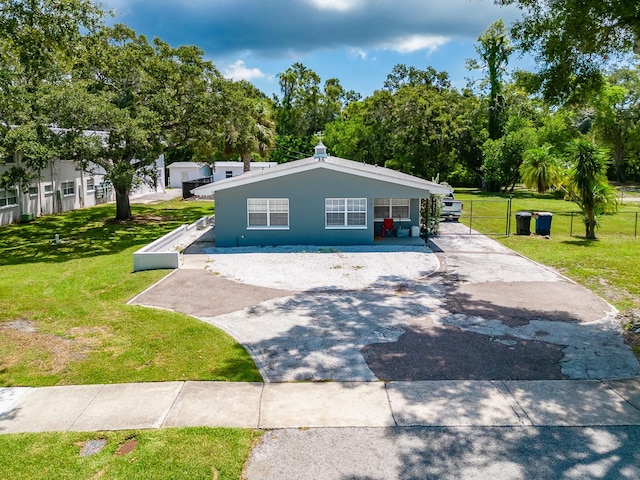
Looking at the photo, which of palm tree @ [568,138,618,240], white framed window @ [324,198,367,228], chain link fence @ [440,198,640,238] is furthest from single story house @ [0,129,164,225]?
palm tree @ [568,138,618,240]

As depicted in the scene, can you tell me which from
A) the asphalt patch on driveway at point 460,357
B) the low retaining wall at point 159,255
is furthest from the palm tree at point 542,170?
the asphalt patch on driveway at point 460,357

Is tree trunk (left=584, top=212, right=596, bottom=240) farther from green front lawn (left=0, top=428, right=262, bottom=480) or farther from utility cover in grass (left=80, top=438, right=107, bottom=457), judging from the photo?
utility cover in grass (left=80, top=438, right=107, bottom=457)

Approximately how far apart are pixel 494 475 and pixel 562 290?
32.5ft

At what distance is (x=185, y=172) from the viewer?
2120 inches

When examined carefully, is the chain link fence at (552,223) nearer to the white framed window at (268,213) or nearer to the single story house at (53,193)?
the white framed window at (268,213)

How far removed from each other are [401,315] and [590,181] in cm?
1497

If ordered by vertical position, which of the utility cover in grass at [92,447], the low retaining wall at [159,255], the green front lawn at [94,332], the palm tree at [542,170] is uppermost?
the palm tree at [542,170]

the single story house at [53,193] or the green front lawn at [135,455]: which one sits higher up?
the single story house at [53,193]

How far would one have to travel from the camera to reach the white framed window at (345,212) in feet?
69.5

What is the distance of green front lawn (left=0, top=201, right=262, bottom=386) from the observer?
8.87m

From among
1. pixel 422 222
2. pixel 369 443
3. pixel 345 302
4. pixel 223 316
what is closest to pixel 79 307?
pixel 223 316

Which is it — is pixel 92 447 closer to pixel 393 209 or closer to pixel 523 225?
pixel 393 209

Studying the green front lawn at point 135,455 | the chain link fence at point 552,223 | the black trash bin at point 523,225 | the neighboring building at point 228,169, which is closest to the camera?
the green front lawn at point 135,455

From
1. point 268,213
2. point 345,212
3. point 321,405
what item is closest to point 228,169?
point 268,213
